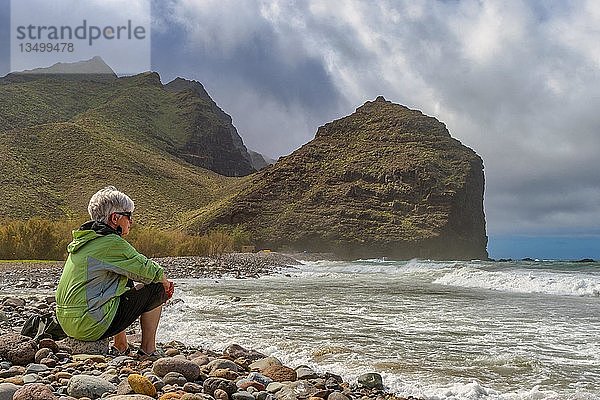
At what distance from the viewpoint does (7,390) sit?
3.34 m

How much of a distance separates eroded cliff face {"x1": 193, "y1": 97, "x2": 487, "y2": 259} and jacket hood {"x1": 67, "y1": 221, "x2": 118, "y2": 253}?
58.5m

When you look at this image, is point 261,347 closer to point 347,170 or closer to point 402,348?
point 402,348

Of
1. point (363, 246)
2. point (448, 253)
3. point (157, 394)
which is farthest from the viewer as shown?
point (448, 253)

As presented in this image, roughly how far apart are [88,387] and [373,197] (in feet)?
225

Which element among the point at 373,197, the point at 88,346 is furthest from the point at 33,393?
the point at 373,197

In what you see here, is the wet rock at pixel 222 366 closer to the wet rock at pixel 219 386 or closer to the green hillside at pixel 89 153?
the wet rock at pixel 219 386

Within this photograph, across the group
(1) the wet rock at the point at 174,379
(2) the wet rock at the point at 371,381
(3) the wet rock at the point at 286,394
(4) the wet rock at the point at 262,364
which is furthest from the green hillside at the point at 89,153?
(3) the wet rock at the point at 286,394

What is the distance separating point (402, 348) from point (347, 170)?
221ft

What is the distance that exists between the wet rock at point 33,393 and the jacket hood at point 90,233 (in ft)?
4.13

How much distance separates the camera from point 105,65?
12562cm

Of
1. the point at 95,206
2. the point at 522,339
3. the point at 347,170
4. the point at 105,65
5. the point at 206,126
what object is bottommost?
the point at 522,339

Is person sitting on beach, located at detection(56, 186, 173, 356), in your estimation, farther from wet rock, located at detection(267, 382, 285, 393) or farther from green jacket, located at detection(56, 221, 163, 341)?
wet rock, located at detection(267, 382, 285, 393)

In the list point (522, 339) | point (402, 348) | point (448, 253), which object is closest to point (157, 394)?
point (402, 348)

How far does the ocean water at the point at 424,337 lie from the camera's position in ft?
16.5
